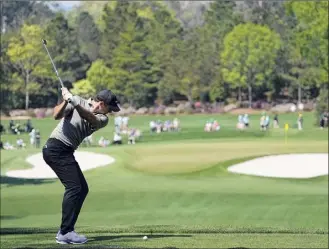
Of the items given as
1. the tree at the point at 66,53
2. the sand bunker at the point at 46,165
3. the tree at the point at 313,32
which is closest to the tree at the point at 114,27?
the tree at the point at 66,53

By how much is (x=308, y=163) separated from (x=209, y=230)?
2405 centimetres

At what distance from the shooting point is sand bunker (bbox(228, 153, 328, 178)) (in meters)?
32.4

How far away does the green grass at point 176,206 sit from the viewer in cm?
1153

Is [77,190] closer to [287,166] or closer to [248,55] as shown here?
[287,166]

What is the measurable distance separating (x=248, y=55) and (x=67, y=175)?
9076 centimetres

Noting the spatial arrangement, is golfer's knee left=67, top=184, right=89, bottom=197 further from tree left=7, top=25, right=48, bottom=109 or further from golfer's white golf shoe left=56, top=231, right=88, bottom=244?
tree left=7, top=25, right=48, bottom=109

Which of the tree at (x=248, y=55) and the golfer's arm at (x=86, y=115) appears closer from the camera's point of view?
the golfer's arm at (x=86, y=115)

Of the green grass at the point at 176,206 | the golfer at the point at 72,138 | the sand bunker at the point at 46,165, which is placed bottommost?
the sand bunker at the point at 46,165

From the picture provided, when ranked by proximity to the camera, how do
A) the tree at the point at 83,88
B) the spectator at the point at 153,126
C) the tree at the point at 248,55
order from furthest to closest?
1. the tree at the point at 248,55
2. the tree at the point at 83,88
3. the spectator at the point at 153,126

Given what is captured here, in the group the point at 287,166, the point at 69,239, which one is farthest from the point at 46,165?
the point at 69,239

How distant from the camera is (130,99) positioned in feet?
323

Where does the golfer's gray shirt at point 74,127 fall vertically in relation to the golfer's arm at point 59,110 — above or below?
below

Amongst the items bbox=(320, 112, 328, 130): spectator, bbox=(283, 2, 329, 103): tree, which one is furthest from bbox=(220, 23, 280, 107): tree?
bbox=(320, 112, 328, 130): spectator

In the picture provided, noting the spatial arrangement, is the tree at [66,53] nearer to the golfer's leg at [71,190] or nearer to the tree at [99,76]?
the tree at [99,76]
